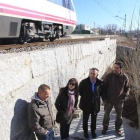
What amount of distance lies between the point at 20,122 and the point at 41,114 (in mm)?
293

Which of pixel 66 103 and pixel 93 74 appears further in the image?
pixel 93 74

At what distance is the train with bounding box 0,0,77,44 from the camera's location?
4582 mm

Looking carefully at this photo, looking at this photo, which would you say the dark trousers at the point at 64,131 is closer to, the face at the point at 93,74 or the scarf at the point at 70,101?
the scarf at the point at 70,101

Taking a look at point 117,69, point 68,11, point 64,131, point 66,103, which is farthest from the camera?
point 68,11

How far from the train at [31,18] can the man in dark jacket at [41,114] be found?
317cm

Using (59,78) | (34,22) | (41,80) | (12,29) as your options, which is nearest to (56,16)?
(34,22)

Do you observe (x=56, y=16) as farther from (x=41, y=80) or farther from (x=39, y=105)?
(x=39, y=105)

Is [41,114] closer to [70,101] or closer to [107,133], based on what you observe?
[70,101]

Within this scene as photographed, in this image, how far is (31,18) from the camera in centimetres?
552

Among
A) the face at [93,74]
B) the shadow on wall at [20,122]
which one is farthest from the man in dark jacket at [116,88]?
the shadow on wall at [20,122]

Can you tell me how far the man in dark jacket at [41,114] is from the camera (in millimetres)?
2078

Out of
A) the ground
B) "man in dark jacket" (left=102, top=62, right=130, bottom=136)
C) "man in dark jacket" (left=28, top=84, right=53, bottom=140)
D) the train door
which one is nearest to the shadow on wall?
"man in dark jacket" (left=28, top=84, right=53, bottom=140)

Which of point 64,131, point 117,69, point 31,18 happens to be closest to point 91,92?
point 117,69

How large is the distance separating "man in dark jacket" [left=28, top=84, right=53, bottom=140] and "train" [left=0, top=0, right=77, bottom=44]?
10.4 feet
